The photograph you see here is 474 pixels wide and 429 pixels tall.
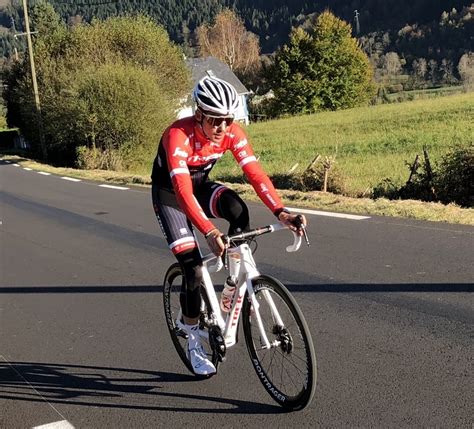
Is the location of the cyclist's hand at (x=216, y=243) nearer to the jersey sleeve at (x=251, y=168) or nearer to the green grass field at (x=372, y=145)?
the jersey sleeve at (x=251, y=168)

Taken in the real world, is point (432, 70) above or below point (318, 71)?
above

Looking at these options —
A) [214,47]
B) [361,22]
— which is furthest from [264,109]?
[361,22]

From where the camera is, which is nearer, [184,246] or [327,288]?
[184,246]

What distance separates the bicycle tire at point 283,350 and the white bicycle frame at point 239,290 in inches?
1.2

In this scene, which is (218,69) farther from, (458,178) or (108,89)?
(458,178)

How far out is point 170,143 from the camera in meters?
3.88

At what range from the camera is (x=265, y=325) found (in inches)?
144

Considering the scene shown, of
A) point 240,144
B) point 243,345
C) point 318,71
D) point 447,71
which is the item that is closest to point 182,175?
point 240,144

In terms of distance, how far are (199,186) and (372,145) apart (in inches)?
806

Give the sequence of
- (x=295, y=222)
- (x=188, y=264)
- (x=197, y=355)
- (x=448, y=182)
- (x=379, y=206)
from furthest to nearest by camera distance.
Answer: (x=448, y=182)
(x=379, y=206)
(x=197, y=355)
(x=188, y=264)
(x=295, y=222)

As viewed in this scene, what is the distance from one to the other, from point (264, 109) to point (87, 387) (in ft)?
221

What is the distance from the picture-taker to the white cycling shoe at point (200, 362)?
4152mm

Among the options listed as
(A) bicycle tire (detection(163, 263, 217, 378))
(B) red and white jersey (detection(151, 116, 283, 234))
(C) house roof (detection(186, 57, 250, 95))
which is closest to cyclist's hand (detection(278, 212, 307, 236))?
(B) red and white jersey (detection(151, 116, 283, 234))

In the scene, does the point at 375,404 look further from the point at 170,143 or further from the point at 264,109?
the point at 264,109
